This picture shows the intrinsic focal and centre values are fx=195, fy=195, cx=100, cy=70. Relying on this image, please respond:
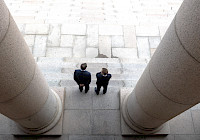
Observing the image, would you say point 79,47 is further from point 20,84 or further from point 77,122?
point 20,84

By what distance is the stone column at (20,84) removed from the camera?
247 centimetres

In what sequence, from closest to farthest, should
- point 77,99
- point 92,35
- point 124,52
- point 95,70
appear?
point 77,99 → point 95,70 → point 124,52 → point 92,35

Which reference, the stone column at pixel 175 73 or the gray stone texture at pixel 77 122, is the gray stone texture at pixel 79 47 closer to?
the gray stone texture at pixel 77 122

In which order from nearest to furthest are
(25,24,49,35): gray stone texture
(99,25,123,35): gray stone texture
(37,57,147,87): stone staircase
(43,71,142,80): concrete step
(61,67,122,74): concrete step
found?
(37,57,147,87): stone staircase, (43,71,142,80): concrete step, (61,67,122,74): concrete step, (25,24,49,35): gray stone texture, (99,25,123,35): gray stone texture

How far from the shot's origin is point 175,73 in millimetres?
2744

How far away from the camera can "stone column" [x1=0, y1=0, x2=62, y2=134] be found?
2471mm

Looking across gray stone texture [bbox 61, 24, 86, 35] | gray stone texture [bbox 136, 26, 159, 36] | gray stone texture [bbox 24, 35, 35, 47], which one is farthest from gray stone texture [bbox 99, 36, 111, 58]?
gray stone texture [bbox 24, 35, 35, 47]

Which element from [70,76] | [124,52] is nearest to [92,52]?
[124,52]

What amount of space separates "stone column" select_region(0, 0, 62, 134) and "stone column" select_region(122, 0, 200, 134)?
6.85 feet

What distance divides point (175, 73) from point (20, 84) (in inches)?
93.3

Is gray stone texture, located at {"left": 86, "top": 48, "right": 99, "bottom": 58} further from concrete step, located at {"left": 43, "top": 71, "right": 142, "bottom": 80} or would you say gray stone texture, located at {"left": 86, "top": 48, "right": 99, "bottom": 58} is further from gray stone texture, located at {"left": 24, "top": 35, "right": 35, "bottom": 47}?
gray stone texture, located at {"left": 24, "top": 35, "right": 35, "bottom": 47}

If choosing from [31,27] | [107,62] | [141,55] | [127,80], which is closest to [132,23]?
[141,55]

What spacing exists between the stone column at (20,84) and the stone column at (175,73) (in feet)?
6.85

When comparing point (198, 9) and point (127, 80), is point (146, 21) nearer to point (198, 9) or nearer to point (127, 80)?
point (127, 80)
